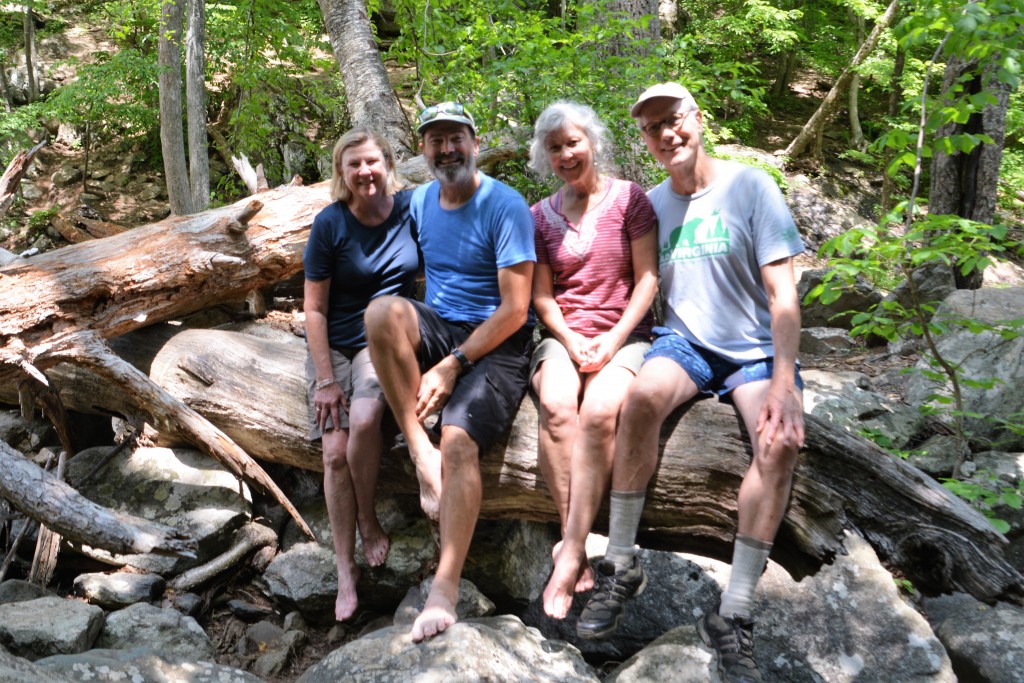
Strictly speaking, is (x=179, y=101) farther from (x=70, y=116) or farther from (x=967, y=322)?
(x=967, y=322)

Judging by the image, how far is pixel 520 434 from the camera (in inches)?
151

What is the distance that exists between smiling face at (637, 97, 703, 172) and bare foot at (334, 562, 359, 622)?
2.52 meters

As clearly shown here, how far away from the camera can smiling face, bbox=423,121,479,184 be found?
3.60m

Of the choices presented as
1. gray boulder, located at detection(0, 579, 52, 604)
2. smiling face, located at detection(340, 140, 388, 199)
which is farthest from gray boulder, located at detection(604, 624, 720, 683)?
gray boulder, located at detection(0, 579, 52, 604)

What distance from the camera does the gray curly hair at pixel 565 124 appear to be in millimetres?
3480

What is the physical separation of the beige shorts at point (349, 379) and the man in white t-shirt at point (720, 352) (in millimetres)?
1315

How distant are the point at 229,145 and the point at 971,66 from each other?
29.7 feet

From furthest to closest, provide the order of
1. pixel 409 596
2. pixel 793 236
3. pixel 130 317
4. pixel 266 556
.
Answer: pixel 130 317 < pixel 266 556 < pixel 409 596 < pixel 793 236

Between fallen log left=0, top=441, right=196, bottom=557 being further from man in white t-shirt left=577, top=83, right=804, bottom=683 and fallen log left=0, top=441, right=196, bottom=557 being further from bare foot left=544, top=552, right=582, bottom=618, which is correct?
man in white t-shirt left=577, top=83, right=804, bottom=683

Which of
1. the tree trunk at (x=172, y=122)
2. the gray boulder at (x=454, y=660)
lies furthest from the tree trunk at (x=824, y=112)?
the gray boulder at (x=454, y=660)

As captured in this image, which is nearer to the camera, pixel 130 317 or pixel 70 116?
pixel 130 317

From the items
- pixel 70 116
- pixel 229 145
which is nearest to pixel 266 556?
pixel 229 145

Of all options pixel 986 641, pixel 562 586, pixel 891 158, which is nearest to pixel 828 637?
pixel 986 641

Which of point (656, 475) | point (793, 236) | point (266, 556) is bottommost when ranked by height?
point (266, 556)
